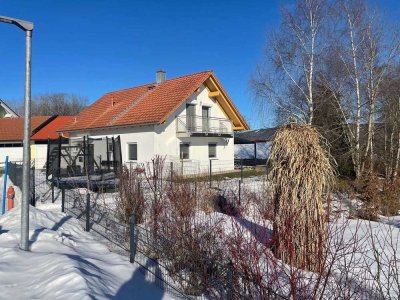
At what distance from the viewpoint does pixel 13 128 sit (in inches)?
1449

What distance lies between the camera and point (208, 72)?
2520 cm

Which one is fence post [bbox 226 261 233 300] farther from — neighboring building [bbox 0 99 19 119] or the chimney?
neighboring building [bbox 0 99 19 119]

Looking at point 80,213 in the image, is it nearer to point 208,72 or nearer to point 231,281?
point 231,281

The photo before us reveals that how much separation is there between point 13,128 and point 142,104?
18.4 m

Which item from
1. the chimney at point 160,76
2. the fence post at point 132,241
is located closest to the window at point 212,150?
the chimney at point 160,76

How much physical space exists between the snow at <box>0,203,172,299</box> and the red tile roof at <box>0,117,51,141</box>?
30162 mm

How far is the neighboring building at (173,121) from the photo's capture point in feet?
75.1

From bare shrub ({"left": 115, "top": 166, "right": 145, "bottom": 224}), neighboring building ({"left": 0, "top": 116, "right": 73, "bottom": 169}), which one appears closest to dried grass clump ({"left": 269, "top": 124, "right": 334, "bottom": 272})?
bare shrub ({"left": 115, "top": 166, "right": 145, "bottom": 224})

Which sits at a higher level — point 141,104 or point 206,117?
point 141,104

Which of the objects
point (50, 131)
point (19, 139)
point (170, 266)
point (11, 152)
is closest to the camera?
point (170, 266)

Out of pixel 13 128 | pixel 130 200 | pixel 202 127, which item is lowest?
pixel 130 200

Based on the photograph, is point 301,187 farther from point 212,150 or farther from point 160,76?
point 160,76

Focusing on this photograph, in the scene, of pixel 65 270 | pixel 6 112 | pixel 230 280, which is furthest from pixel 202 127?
pixel 6 112

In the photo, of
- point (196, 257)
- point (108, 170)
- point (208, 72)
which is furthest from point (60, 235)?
point (208, 72)
